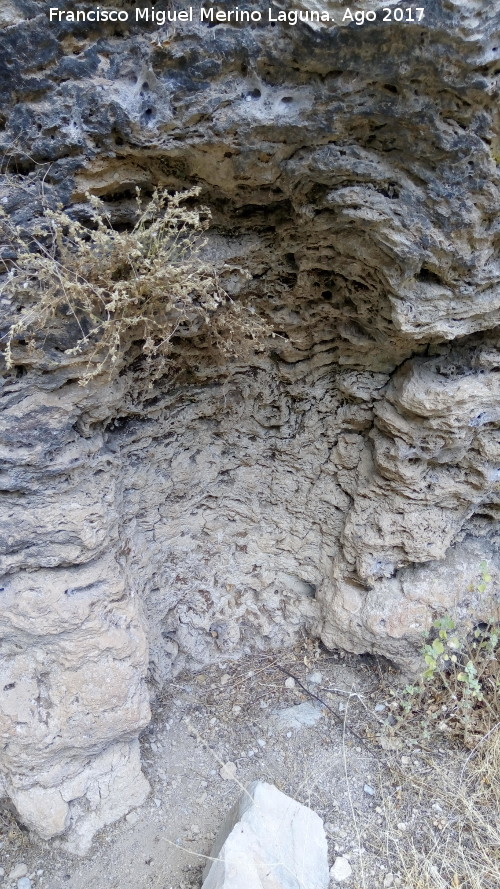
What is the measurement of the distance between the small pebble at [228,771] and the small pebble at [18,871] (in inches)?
33.4

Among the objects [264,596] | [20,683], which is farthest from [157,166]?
[264,596]

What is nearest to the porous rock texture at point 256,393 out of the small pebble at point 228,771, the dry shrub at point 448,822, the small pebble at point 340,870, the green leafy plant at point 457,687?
the green leafy plant at point 457,687

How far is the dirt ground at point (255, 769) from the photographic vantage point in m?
2.21

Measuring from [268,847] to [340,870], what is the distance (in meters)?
0.38

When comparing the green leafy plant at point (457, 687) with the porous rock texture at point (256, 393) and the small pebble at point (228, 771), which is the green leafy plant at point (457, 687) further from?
the small pebble at point (228, 771)

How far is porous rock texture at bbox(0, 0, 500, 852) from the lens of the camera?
1.43 metres

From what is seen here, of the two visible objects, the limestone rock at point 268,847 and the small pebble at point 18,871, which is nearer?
the limestone rock at point 268,847

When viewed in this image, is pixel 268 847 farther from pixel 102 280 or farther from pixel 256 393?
pixel 102 280

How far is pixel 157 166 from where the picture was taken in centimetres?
164

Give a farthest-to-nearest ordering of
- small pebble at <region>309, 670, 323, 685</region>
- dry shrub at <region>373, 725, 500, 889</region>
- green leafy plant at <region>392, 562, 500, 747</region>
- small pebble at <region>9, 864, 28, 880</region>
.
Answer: small pebble at <region>309, 670, 323, 685</region>, green leafy plant at <region>392, 562, 500, 747</region>, small pebble at <region>9, 864, 28, 880</region>, dry shrub at <region>373, 725, 500, 889</region>

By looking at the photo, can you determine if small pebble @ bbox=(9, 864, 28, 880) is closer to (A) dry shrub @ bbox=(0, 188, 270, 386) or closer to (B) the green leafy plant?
(B) the green leafy plant

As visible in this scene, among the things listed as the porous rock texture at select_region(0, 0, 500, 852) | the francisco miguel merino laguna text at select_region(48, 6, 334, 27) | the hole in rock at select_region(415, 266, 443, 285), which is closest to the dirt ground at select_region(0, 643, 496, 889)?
the porous rock texture at select_region(0, 0, 500, 852)

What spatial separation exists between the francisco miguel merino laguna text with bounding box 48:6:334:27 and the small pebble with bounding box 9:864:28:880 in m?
2.88

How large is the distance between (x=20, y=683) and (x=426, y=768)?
1.76 m
